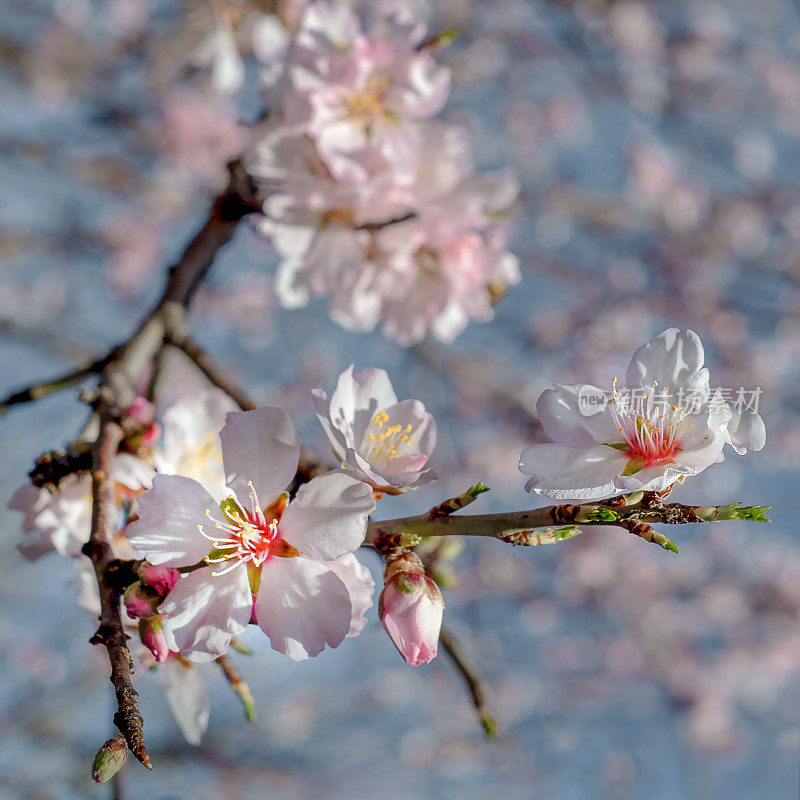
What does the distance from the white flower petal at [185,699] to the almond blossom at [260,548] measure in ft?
0.78

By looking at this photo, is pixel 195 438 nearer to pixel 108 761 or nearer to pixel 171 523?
pixel 171 523

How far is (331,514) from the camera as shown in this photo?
822mm

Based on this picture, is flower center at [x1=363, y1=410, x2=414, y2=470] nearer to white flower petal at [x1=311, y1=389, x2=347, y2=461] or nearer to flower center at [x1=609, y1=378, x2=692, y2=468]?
white flower petal at [x1=311, y1=389, x2=347, y2=461]

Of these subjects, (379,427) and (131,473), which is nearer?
(379,427)

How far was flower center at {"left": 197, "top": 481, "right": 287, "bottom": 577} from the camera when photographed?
0.86m

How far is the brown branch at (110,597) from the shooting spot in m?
0.69

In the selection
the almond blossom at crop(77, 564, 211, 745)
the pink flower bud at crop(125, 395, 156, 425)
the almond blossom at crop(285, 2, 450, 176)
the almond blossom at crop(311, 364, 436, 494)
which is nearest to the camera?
the almond blossom at crop(311, 364, 436, 494)

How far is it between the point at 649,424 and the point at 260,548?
1.63 ft

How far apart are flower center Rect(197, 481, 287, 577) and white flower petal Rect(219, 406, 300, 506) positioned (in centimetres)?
2

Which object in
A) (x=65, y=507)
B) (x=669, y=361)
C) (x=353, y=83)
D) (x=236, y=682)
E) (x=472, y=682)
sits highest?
(x=353, y=83)

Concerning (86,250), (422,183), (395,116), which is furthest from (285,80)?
(86,250)

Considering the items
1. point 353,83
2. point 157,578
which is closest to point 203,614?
point 157,578

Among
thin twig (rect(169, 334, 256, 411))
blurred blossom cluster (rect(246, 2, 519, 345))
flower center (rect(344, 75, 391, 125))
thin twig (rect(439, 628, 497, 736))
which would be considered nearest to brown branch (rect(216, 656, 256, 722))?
thin twig (rect(439, 628, 497, 736))

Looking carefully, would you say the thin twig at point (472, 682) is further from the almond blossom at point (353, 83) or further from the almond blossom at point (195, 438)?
the almond blossom at point (353, 83)
